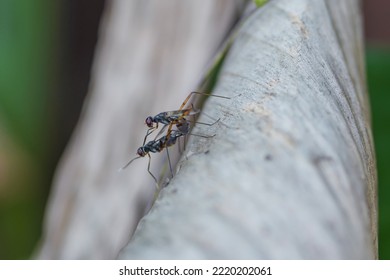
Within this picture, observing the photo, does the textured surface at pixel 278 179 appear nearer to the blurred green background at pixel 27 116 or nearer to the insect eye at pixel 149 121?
the insect eye at pixel 149 121

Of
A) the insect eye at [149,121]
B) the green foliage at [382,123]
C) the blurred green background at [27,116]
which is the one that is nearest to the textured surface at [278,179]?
the insect eye at [149,121]

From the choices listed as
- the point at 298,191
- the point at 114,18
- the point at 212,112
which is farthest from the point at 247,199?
the point at 114,18

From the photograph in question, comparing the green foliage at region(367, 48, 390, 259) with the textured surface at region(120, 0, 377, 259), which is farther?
the green foliage at region(367, 48, 390, 259)

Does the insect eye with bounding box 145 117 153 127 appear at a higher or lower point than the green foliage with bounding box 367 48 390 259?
higher

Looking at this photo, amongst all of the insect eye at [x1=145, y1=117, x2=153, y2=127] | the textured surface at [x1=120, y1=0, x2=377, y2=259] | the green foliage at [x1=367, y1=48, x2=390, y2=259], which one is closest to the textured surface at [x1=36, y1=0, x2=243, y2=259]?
the insect eye at [x1=145, y1=117, x2=153, y2=127]

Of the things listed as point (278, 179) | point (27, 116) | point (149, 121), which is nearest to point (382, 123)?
point (149, 121)

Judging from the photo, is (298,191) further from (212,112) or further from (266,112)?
(212,112)

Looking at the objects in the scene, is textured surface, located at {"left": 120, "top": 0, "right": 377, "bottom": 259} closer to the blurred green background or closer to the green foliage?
the green foliage
